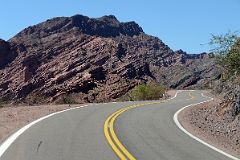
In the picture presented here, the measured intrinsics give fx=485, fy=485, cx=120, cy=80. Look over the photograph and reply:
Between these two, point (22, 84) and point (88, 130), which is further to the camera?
point (22, 84)

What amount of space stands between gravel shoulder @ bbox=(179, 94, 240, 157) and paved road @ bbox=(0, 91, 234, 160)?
2.73 feet

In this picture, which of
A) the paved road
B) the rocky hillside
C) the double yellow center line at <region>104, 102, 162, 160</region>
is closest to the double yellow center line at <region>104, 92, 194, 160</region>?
the double yellow center line at <region>104, 102, 162, 160</region>

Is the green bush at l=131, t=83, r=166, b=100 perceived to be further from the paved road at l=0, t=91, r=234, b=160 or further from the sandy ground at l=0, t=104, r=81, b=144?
the paved road at l=0, t=91, r=234, b=160

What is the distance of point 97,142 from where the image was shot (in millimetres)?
14312

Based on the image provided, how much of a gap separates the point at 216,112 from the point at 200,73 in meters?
117

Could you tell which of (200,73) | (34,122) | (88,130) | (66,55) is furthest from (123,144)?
(200,73)

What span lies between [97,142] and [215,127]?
9932 mm

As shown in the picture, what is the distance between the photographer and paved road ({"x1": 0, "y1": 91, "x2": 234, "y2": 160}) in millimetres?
12180

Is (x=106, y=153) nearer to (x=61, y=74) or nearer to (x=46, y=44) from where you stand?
(x=61, y=74)

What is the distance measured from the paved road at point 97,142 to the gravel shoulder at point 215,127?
2.73 feet

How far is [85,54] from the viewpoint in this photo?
114188 millimetres

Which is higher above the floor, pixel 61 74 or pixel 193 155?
pixel 61 74

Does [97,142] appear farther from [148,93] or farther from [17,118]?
[148,93]

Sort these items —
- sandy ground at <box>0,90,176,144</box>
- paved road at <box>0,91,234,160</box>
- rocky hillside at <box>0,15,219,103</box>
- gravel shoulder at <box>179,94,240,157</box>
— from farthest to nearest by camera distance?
1. rocky hillside at <box>0,15,219,103</box>
2. sandy ground at <box>0,90,176,144</box>
3. gravel shoulder at <box>179,94,240,157</box>
4. paved road at <box>0,91,234,160</box>
